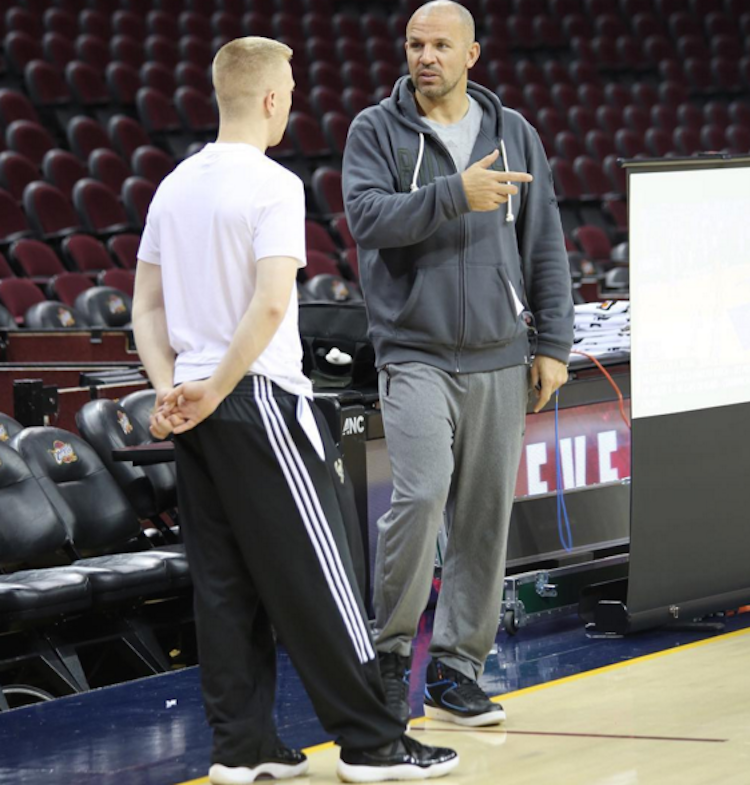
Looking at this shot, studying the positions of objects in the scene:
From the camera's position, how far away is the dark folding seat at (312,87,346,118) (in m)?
11.9

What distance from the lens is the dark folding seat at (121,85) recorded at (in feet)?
36.4

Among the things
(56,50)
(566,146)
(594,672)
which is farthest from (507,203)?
(566,146)

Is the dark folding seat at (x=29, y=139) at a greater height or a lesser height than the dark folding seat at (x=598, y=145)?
greater

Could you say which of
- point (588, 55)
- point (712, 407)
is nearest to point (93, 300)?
point (712, 407)

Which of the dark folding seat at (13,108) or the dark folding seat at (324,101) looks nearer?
the dark folding seat at (13,108)

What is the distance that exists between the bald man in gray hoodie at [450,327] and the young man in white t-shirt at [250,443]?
441mm

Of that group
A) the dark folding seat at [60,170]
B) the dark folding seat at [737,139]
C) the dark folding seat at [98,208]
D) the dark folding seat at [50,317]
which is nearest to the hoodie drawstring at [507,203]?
the dark folding seat at [50,317]

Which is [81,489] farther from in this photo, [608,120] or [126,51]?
[608,120]

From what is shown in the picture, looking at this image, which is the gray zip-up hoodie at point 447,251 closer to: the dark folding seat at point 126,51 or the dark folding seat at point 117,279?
the dark folding seat at point 117,279

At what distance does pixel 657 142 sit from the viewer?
13.3m

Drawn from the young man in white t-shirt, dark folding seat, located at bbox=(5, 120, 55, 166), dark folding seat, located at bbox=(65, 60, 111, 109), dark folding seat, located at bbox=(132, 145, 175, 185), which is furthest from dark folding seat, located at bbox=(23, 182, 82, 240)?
the young man in white t-shirt

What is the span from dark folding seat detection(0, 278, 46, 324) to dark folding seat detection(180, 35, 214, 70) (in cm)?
437

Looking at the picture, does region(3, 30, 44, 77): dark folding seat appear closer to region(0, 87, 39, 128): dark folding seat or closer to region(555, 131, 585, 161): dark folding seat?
region(0, 87, 39, 128): dark folding seat

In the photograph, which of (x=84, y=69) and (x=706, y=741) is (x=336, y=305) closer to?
(x=706, y=741)
